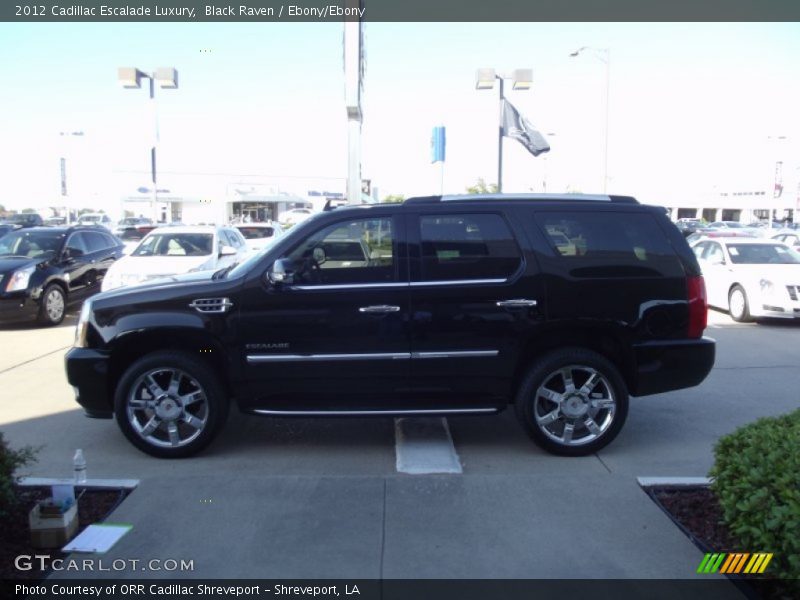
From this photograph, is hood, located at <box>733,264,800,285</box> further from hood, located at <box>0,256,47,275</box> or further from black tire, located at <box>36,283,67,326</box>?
hood, located at <box>0,256,47,275</box>

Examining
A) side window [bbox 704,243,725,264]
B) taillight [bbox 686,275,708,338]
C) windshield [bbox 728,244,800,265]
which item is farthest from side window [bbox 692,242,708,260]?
taillight [bbox 686,275,708,338]

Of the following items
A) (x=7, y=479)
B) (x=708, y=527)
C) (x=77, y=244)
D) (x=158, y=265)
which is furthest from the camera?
(x=77, y=244)

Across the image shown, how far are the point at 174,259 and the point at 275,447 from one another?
802 cm

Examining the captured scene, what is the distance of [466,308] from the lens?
5.35 metres

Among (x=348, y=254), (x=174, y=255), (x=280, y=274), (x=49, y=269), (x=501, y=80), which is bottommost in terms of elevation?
(x=49, y=269)

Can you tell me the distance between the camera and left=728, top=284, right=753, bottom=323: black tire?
A: 490 inches

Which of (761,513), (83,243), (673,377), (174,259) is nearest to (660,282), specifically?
(673,377)

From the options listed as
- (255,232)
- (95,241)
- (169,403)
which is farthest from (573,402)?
(255,232)

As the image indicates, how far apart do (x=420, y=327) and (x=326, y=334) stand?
27.7 inches

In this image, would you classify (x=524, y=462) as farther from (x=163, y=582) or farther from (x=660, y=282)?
(x=163, y=582)

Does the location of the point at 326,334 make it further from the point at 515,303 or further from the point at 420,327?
the point at 515,303

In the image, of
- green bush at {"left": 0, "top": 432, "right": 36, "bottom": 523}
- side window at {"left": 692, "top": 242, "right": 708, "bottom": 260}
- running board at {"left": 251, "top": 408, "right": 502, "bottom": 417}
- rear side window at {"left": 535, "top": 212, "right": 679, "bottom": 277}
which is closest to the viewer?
green bush at {"left": 0, "top": 432, "right": 36, "bottom": 523}

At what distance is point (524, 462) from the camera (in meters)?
5.42

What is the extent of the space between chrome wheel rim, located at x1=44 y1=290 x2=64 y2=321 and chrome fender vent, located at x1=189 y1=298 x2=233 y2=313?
8483mm
